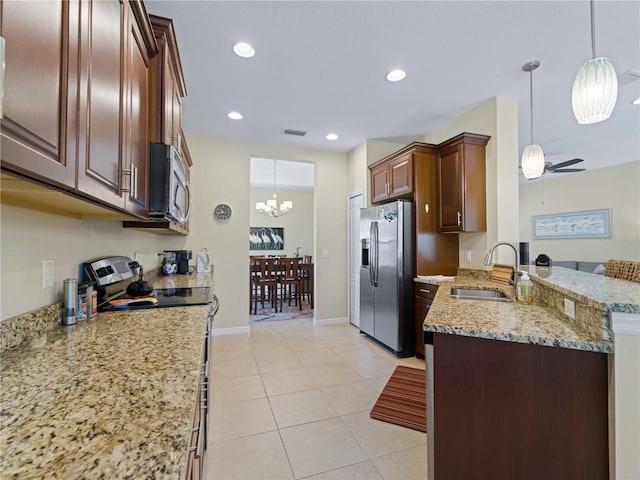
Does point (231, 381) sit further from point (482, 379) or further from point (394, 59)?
point (394, 59)

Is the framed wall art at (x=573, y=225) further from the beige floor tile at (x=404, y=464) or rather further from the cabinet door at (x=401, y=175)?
the beige floor tile at (x=404, y=464)

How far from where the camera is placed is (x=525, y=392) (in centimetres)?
123

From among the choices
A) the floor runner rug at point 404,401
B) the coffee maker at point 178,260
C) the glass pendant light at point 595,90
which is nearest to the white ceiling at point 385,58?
the glass pendant light at point 595,90

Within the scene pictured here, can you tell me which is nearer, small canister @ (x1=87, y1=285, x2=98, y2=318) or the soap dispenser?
small canister @ (x1=87, y1=285, x2=98, y2=318)

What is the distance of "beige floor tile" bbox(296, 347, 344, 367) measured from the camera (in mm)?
3064

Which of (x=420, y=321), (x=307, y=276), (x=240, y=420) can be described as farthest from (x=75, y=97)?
(x=307, y=276)

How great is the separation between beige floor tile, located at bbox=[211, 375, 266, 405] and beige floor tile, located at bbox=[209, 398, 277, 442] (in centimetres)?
7

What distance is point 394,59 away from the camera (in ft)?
7.91

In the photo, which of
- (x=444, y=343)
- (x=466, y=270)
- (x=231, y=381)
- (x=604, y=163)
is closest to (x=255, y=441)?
(x=231, y=381)

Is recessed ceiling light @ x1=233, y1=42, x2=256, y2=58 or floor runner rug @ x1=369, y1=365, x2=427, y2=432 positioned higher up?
recessed ceiling light @ x1=233, y1=42, x2=256, y2=58

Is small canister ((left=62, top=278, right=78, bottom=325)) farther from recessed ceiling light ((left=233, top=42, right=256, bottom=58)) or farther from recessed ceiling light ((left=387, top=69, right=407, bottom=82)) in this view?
recessed ceiling light ((left=387, top=69, right=407, bottom=82))

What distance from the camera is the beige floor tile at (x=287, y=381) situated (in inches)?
98.3

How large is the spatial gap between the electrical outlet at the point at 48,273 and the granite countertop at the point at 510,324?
1646mm

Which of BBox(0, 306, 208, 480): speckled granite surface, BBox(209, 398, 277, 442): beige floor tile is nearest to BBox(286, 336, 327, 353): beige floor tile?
BBox(209, 398, 277, 442): beige floor tile
